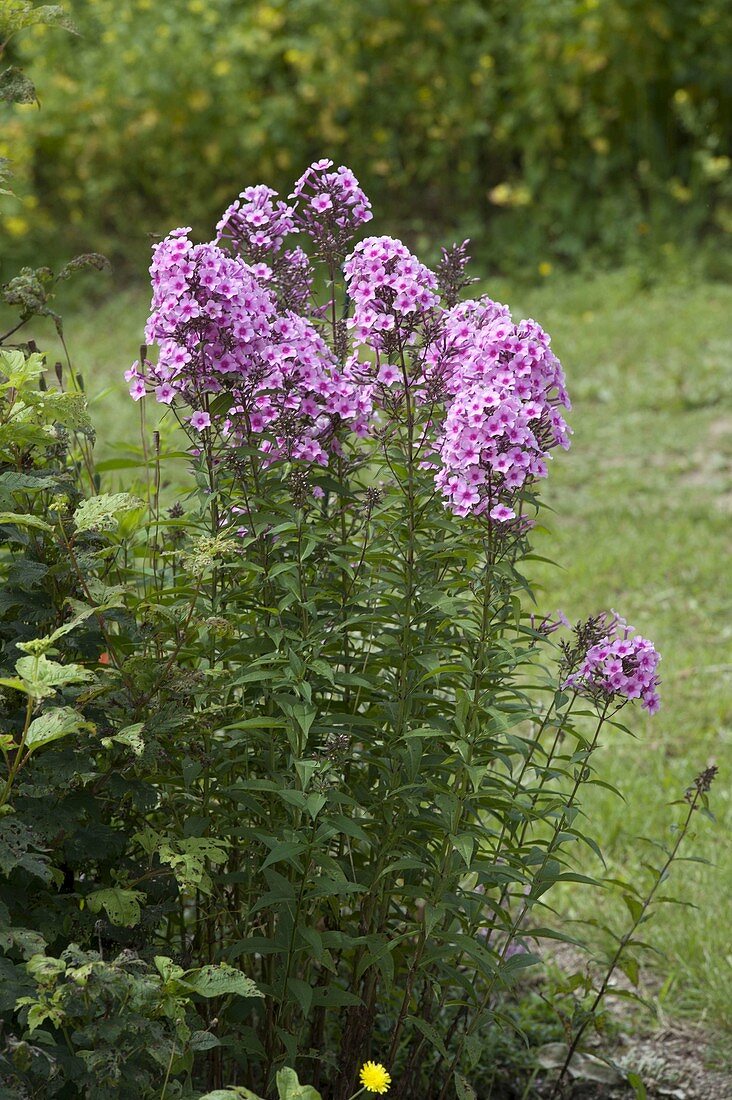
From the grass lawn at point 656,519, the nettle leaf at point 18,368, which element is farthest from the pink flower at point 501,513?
the nettle leaf at point 18,368

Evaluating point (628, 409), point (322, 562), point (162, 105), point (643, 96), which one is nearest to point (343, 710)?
point (322, 562)

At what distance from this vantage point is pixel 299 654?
1976 mm

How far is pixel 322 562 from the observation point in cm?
214

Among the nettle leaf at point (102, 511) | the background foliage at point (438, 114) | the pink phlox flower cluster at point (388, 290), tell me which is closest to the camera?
the nettle leaf at point (102, 511)

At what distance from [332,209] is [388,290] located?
0.25 m

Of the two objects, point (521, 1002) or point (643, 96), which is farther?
point (643, 96)

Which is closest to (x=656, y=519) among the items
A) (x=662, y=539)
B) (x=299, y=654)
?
(x=662, y=539)

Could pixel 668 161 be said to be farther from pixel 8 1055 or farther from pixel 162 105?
pixel 8 1055

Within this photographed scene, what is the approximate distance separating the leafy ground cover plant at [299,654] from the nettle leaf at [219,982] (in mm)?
11

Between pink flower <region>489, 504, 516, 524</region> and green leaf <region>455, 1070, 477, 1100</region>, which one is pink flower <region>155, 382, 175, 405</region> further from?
green leaf <region>455, 1070, 477, 1100</region>

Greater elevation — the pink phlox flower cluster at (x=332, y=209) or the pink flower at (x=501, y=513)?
the pink phlox flower cluster at (x=332, y=209)

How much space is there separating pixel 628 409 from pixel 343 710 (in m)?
4.71

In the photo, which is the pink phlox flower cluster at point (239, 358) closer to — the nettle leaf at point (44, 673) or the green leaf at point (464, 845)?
the nettle leaf at point (44, 673)

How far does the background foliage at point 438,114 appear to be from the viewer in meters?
8.09
